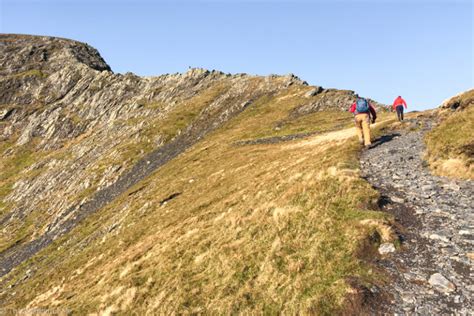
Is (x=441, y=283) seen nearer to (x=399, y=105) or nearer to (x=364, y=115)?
(x=364, y=115)

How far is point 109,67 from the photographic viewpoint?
15688cm

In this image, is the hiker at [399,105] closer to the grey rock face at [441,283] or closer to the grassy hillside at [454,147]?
the grassy hillside at [454,147]

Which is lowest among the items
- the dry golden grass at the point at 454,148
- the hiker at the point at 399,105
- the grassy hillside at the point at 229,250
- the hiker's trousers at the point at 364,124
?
the grassy hillside at the point at 229,250

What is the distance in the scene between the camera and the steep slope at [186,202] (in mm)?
13148

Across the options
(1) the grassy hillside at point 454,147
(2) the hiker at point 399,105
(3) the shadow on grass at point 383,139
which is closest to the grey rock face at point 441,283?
(1) the grassy hillside at point 454,147

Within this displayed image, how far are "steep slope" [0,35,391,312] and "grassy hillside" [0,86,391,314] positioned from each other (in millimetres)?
85

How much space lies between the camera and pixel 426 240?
38.2 feet

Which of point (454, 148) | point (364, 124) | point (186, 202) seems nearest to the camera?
point (454, 148)

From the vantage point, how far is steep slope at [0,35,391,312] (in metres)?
13.1

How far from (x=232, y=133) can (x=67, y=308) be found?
167ft

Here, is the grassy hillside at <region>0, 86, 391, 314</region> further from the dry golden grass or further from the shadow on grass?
the dry golden grass

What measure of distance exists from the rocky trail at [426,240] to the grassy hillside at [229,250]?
2.83 ft

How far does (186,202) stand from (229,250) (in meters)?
16.2

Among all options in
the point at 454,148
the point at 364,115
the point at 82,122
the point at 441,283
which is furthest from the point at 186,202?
the point at 82,122
